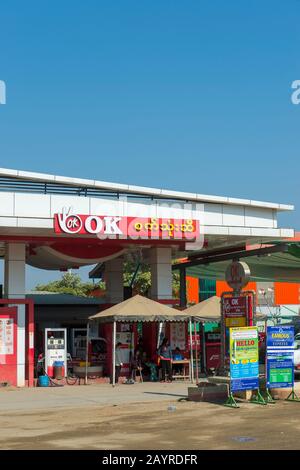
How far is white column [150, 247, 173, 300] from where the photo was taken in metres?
28.3

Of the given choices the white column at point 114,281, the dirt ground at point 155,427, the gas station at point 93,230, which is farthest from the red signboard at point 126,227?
the dirt ground at point 155,427

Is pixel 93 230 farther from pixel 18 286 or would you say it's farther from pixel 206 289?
pixel 206 289

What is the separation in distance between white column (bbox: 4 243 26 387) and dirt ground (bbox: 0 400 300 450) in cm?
781

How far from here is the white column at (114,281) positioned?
31844 mm

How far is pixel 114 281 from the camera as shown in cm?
3209

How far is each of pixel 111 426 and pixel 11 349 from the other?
12116mm

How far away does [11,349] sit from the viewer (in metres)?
25.2

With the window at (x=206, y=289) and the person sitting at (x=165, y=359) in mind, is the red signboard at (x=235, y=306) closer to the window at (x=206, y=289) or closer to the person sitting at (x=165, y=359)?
the person sitting at (x=165, y=359)

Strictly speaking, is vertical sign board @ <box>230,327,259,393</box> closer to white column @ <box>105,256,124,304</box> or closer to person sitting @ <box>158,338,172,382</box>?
person sitting @ <box>158,338,172,382</box>

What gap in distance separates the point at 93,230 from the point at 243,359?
870 cm

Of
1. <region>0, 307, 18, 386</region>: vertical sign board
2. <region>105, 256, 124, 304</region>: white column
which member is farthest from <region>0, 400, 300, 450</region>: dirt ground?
Answer: <region>105, 256, 124, 304</region>: white column

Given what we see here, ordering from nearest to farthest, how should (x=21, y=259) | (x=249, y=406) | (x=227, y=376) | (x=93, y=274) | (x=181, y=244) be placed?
1. (x=249, y=406)
2. (x=227, y=376)
3. (x=21, y=259)
4. (x=181, y=244)
5. (x=93, y=274)
